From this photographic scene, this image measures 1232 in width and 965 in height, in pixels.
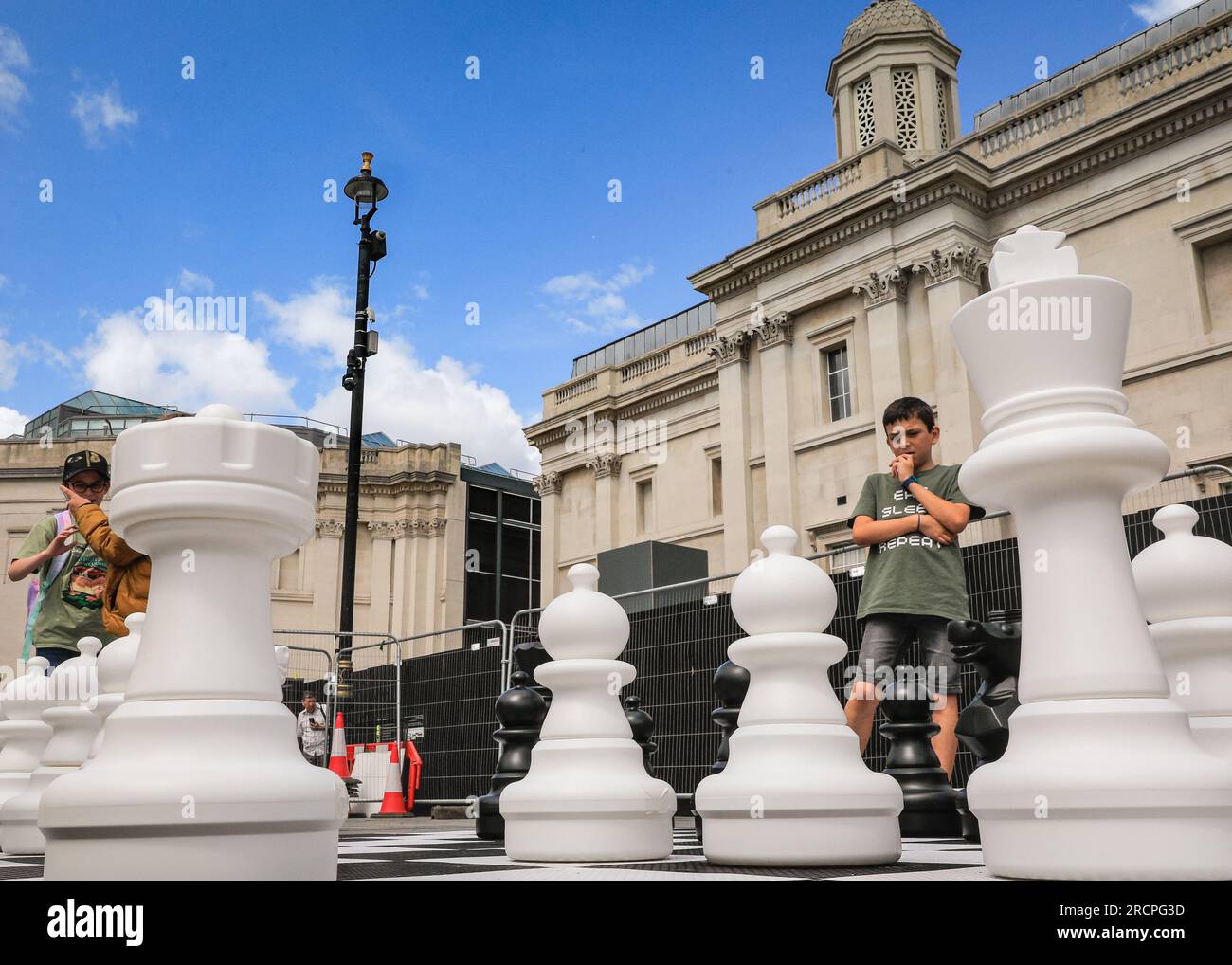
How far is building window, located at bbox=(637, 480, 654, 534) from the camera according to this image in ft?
79.0

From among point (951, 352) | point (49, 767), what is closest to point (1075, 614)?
point (49, 767)

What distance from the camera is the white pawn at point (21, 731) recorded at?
2.79 meters

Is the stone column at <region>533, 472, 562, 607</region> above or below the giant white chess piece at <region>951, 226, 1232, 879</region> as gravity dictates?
above

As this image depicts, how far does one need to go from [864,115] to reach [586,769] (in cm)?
2032

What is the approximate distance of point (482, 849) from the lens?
2732 millimetres

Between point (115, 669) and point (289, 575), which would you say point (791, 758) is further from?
point (289, 575)

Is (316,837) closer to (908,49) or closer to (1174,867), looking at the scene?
(1174,867)

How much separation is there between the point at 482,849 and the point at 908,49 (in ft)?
67.7

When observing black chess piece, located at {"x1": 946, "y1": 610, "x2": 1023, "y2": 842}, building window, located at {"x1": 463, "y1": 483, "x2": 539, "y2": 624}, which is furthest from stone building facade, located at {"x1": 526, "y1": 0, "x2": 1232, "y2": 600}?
black chess piece, located at {"x1": 946, "y1": 610, "x2": 1023, "y2": 842}

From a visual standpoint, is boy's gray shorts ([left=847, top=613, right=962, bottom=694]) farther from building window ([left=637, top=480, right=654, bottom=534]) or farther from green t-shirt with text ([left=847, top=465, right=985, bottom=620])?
building window ([left=637, top=480, right=654, bottom=534])

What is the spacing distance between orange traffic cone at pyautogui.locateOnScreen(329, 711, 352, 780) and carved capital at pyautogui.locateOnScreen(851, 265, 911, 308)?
1179 cm

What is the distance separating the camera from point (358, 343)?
11.3 m

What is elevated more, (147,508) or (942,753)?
(147,508)
